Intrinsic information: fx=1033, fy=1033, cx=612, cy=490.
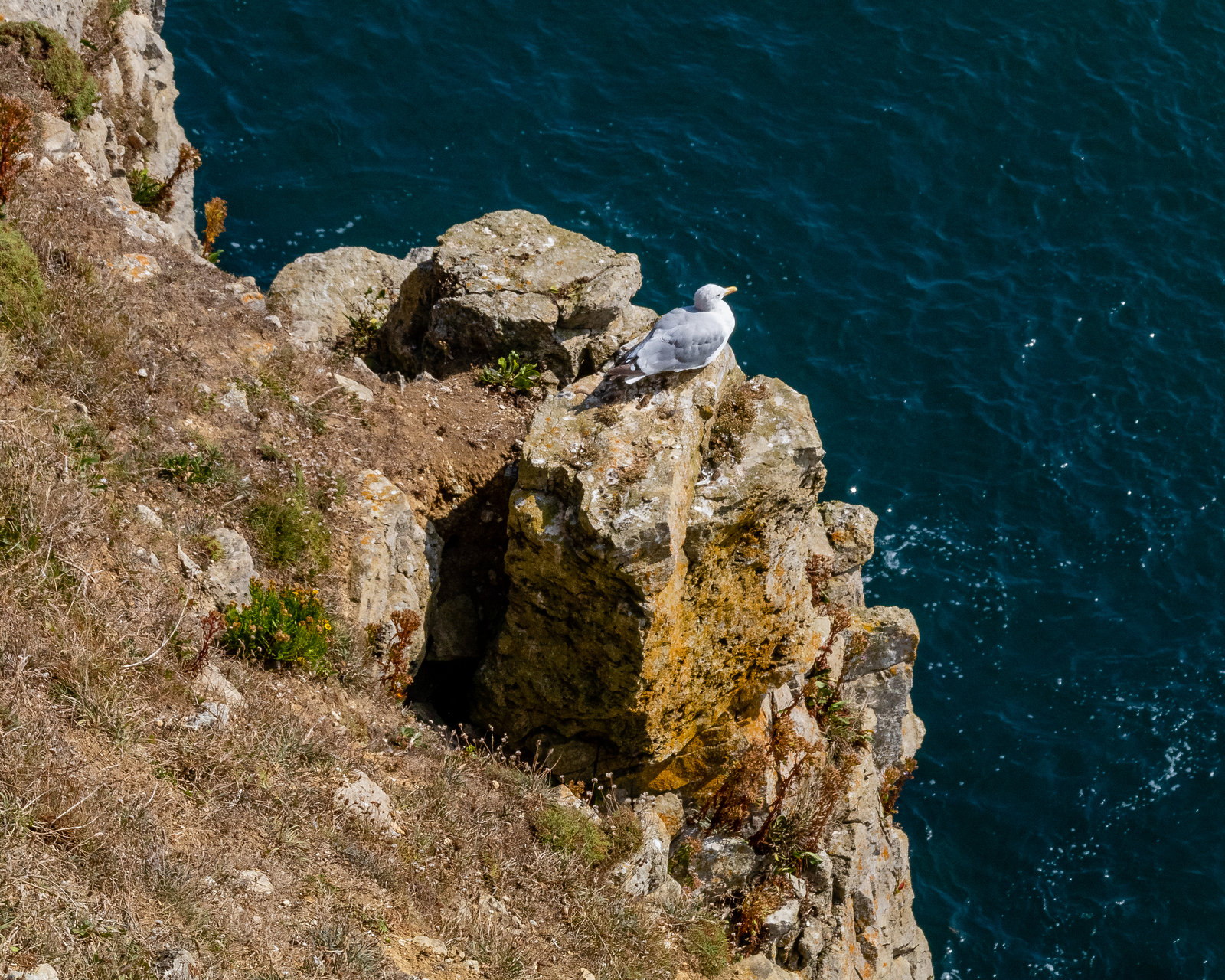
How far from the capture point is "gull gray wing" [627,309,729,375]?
10.5 m

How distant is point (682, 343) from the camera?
1062 centimetres

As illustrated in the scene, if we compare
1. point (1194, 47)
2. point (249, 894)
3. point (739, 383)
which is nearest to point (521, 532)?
point (739, 383)

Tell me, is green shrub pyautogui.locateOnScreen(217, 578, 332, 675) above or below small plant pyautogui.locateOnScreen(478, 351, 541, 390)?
below

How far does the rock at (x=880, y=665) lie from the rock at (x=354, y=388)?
284 inches

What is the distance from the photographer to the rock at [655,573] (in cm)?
1045

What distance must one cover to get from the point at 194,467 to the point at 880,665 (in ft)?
32.2

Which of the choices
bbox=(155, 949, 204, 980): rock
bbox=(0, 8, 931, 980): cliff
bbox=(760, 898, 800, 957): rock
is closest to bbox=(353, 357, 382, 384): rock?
bbox=(0, 8, 931, 980): cliff

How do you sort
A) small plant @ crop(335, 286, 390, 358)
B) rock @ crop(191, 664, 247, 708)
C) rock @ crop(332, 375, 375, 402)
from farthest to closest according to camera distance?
small plant @ crop(335, 286, 390, 358)
rock @ crop(332, 375, 375, 402)
rock @ crop(191, 664, 247, 708)

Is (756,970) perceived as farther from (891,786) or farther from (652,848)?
(891,786)

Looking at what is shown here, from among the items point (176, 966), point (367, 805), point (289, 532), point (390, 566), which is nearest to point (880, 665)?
point (390, 566)

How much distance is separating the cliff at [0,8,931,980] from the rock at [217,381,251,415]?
65 mm

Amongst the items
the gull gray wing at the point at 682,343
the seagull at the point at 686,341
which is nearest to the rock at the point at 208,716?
the seagull at the point at 686,341

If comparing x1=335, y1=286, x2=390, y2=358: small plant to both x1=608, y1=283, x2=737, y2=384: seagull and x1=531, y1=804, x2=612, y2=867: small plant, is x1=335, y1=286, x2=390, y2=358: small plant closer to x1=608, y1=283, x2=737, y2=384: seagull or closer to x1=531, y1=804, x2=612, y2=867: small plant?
x1=608, y1=283, x2=737, y2=384: seagull

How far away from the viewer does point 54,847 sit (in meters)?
5.96
